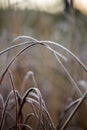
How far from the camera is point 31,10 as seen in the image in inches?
89.0

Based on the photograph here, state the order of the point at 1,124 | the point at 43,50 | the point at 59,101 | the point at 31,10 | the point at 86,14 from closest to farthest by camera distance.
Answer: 1. the point at 1,124
2. the point at 59,101
3. the point at 43,50
4. the point at 31,10
5. the point at 86,14

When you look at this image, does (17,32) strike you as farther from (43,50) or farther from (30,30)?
(30,30)

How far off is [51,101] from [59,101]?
0.12 metres

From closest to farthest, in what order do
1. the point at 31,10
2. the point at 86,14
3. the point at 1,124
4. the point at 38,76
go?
the point at 1,124
the point at 38,76
the point at 31,10
the point at 86,14

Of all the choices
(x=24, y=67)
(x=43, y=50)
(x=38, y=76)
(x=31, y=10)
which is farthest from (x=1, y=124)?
(x=31, y=10)

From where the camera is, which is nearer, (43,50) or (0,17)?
(43,50)

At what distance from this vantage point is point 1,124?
0.57 m

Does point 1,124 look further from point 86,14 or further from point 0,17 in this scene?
point 86,14

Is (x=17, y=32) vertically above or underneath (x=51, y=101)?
above

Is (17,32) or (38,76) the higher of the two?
(17,32)

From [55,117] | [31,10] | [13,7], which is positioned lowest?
[55,117]

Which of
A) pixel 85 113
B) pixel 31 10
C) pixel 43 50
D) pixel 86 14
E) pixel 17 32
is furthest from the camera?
pixel 86 14

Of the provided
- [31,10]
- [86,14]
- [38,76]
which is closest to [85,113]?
[38,76]

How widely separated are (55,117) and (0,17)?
111 cm
